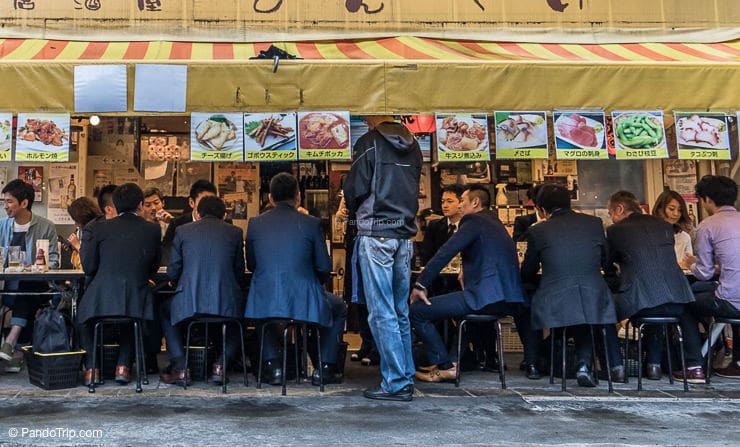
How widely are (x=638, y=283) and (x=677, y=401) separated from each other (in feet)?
3.22

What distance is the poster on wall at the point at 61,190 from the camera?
8188 millimetres

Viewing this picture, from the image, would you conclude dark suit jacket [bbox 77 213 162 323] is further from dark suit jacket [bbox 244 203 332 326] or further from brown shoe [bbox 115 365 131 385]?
dark suit jacket [bbox 244 203 332 326]

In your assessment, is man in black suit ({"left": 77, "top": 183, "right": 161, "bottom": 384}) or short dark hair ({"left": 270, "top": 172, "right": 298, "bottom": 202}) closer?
man in black suit ({"left": 77, "top": 183, "right": 161, "bottom": 384})

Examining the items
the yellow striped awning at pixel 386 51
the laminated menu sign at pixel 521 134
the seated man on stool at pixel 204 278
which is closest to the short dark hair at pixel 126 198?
the seated man on stool at pixel 204 278

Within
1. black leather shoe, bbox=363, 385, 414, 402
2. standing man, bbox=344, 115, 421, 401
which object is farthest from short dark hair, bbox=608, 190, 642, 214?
black leather shoe, bbox=363, 385, 414, 402

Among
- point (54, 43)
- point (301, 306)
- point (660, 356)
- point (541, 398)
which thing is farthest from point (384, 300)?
point (54, 43)

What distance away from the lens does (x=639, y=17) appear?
6906mm

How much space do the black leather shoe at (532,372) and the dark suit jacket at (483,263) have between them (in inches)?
30.5

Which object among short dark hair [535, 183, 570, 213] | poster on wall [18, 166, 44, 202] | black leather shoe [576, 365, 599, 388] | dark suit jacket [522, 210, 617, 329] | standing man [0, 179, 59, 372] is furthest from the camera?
poster on wall [18, 166, 44, 202]

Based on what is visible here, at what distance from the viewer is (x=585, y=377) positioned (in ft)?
17.6

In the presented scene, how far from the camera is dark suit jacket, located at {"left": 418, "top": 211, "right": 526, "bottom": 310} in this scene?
5250mm

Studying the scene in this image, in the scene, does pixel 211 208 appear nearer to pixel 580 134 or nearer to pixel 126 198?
pixel 126 198

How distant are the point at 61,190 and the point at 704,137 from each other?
24.5ft

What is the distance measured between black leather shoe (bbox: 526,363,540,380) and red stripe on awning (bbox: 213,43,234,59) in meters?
3.91
